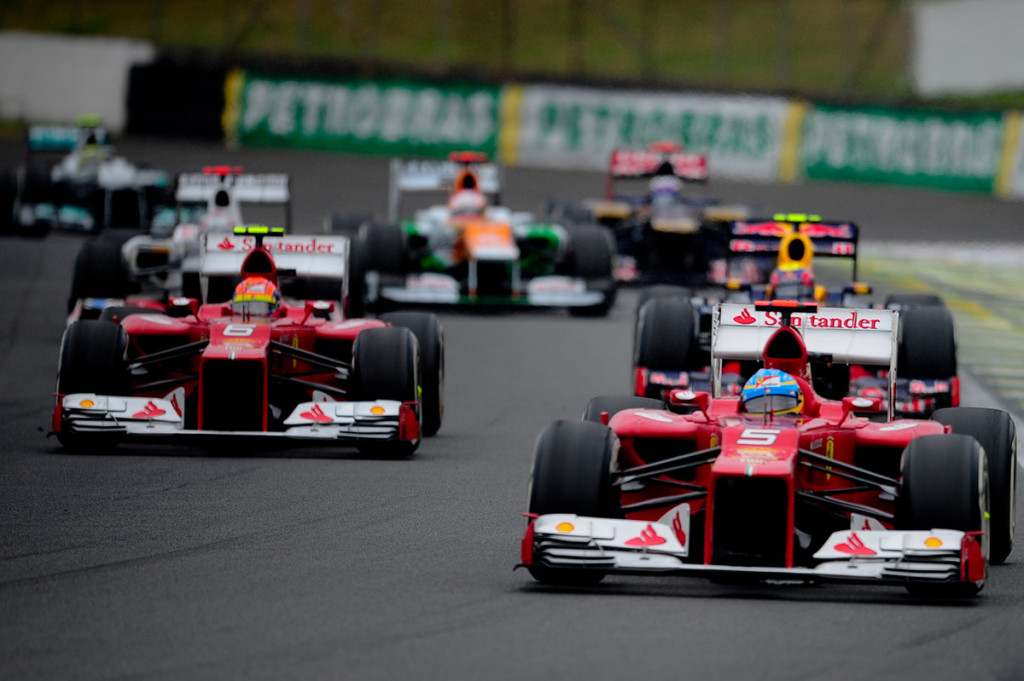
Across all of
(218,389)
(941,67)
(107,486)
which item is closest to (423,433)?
(218,389)

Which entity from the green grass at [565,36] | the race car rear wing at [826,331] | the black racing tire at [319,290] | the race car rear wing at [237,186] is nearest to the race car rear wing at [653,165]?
the race car rear wing at [237,186]

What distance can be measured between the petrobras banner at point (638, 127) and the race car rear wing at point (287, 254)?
25125mm

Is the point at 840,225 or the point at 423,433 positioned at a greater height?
the point at 840,225

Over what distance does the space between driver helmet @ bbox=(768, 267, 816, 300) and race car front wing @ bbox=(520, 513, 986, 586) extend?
296 inches

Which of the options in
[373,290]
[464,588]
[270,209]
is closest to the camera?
[464,588]

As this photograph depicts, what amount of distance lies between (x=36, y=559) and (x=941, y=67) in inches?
1525

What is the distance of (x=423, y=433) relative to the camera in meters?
16.5

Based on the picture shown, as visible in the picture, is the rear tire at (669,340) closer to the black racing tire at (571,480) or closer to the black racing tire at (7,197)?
the black racing tire at (571,480)

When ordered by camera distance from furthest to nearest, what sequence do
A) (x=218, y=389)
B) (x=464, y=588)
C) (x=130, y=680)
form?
1. (x=218, y=389)
2. (x=464, y=588)
3. (x=130, y=680)

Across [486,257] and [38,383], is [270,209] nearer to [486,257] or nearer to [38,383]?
[486,257]

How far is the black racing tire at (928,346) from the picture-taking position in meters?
16.6

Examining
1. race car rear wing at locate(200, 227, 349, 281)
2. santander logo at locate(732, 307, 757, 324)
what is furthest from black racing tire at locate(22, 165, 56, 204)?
santander logo at locate(732, 307, 757, 324)

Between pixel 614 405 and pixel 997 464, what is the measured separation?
2.22m

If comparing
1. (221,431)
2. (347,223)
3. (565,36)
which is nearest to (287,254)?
(221,431)
